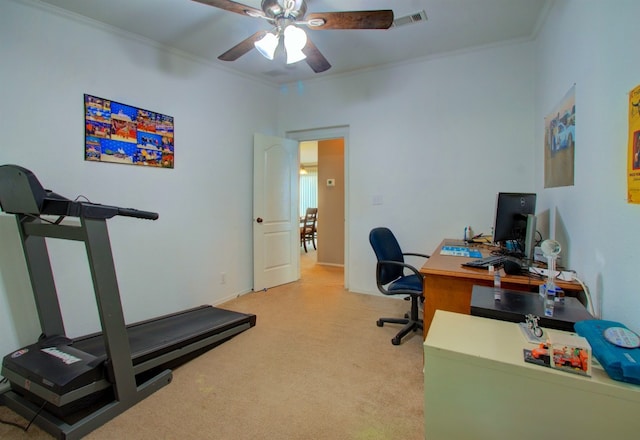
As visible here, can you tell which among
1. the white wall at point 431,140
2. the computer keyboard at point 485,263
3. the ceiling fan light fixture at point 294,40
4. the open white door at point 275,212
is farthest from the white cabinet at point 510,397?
the open white door at point 275,212

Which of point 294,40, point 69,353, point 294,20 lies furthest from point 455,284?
point 69,353

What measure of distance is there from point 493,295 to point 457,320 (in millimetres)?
408

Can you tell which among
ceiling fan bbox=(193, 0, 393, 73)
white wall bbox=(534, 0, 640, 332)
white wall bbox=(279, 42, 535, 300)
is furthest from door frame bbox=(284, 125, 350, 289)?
white wall bbox=(534, 0, 640, 332)

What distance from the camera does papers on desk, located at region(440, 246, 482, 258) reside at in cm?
246

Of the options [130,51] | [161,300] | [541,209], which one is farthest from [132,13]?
[541,209]

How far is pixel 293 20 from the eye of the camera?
2.16 metres

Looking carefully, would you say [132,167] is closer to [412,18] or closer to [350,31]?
[350,31]

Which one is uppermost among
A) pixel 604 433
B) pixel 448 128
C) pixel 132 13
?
pixel 132 13

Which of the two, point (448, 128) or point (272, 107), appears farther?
point (272, 107)

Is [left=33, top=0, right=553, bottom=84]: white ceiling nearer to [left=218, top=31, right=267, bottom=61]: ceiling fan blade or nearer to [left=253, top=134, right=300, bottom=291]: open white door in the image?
[left=218, top=31, right=267, bottom=61]: ceiling fan blade

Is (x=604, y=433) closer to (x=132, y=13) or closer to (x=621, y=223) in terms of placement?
(x=621, y=223)

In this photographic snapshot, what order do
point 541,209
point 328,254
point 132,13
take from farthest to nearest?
point 328,254
point 541,209
point 132,13

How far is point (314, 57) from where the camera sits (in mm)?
2465

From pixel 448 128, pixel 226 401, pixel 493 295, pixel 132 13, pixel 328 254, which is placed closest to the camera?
pixel 493 295
